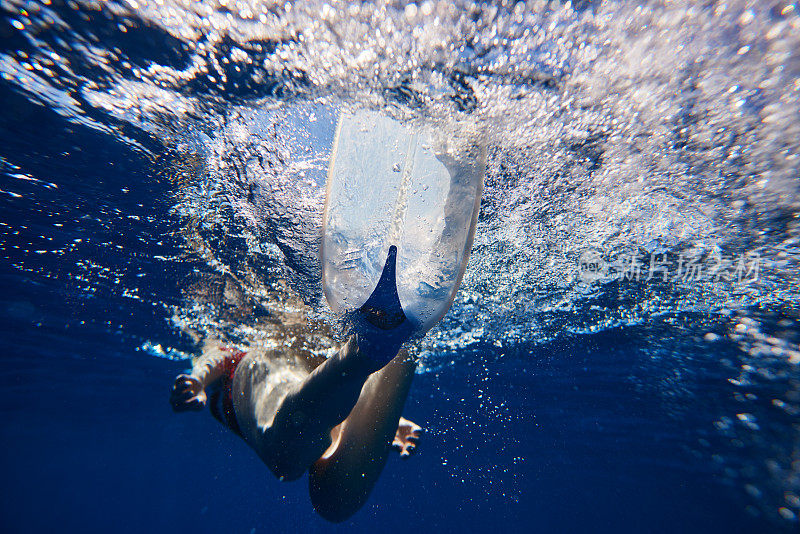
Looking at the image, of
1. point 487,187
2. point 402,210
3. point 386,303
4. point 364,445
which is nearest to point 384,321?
point 386,303

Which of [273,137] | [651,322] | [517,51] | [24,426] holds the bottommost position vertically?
[24,426]

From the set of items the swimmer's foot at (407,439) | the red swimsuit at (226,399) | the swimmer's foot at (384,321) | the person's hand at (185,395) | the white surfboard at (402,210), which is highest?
the white surfboard at (402,210)

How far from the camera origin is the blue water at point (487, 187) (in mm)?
3980

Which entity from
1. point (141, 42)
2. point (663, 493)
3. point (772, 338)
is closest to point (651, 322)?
point (772, 338)

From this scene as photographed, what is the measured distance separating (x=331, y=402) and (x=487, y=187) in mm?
4331

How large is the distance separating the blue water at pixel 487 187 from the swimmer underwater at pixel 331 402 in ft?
9.29

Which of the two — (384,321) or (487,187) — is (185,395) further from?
(487,187)

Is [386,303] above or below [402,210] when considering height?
below

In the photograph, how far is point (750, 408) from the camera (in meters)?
14.5

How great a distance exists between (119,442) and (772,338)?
58.8m

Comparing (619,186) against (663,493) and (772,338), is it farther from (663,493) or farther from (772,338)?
(663,493)

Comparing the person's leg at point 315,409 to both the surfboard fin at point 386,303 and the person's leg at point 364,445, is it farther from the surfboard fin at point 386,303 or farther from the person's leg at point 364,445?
the person's leg at point 364,445

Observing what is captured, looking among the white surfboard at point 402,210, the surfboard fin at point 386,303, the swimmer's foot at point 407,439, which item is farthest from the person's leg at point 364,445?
the surfboard fin at point 386,303

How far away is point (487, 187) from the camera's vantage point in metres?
6.12
